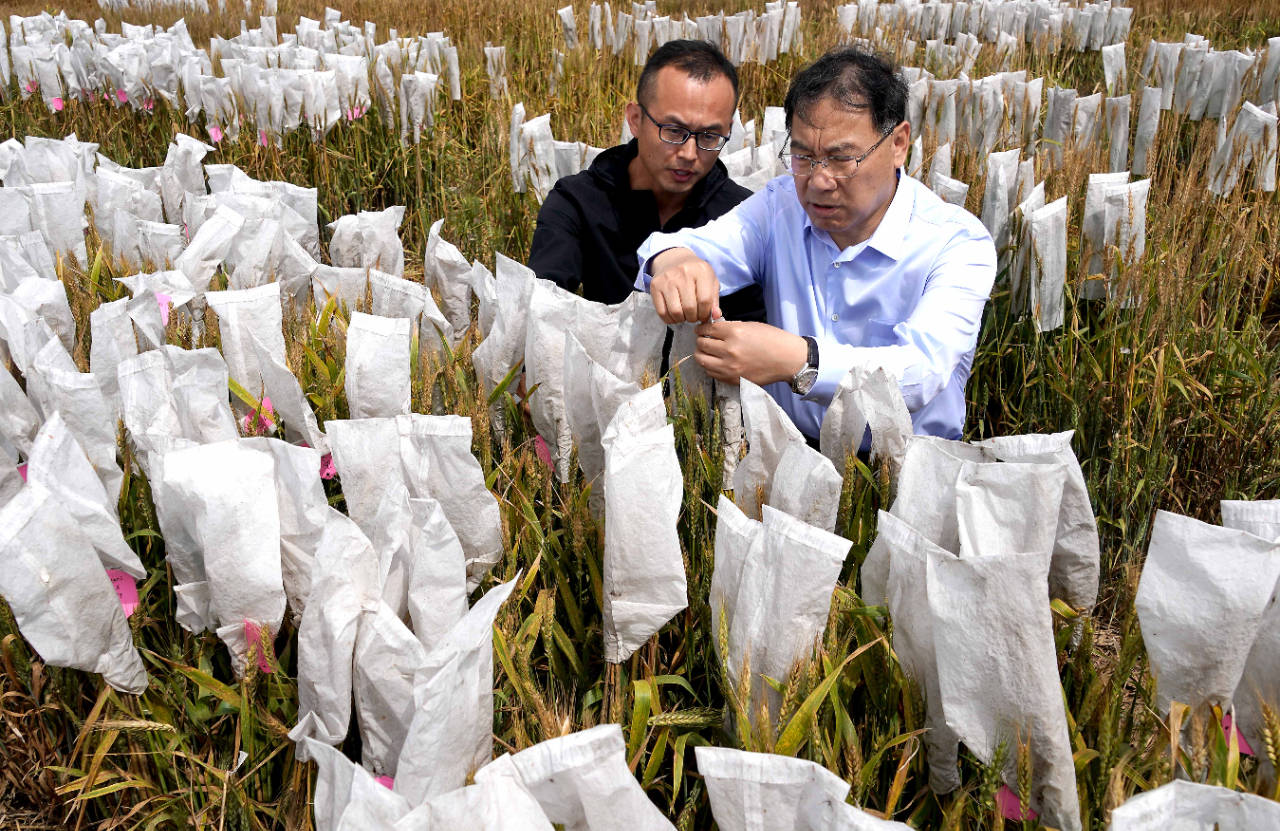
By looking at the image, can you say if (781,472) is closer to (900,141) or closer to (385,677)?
(385,677)

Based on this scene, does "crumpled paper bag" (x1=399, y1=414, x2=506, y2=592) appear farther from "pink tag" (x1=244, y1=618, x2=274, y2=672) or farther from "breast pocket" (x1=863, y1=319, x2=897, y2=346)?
"breast pocket" (x1=863, y1=319, x2=897, y2=346)

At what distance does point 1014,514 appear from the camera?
3.22 feet

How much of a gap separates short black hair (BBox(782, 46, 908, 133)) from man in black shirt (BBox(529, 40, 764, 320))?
45cm

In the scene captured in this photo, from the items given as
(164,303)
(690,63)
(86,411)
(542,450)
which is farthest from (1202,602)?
(690,63)

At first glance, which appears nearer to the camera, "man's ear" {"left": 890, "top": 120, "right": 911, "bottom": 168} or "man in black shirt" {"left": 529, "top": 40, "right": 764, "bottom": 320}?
"man's ear" {"left": 890, "top": 120, "right": 911, "bottom": 168}

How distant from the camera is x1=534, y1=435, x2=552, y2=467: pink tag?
1.47 meters

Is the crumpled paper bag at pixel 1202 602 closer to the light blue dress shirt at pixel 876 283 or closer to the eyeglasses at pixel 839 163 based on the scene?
the light blue dress shirt at pixel 876 283

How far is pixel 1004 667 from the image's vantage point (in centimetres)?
85

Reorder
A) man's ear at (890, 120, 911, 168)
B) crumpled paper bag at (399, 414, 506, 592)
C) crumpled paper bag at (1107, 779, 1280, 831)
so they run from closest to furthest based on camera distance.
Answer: crumpled paper bag at (1107, 779, 1280, 831)
crumpled paper bag at (399, 414, 506, 592)
man's ear at (890, 120, 911, 168)

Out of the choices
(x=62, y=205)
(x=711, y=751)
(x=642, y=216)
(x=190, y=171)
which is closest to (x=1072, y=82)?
(x=642, y=216)

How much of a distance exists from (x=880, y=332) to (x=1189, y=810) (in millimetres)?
1436

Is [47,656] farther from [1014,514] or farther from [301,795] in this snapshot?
[1014,514]

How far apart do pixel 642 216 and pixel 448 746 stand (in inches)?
73.1

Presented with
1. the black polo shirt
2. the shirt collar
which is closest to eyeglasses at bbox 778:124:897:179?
the shirt collar
